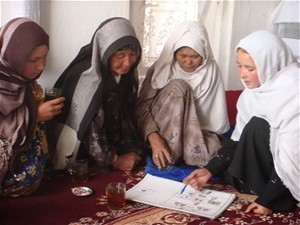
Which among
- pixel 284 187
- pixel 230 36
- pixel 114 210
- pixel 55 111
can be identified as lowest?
pixel 114 210

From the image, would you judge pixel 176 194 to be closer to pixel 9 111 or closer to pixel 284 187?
pixel 284 187

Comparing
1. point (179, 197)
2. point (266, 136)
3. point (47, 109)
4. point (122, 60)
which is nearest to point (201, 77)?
point (122, 60)

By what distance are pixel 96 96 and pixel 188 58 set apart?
500mm

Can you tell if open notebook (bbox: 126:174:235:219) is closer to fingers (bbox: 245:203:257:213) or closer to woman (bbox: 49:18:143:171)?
fingers (bbox: 245:203:257:213)

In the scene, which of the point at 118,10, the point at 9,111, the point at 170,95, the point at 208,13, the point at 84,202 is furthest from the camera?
the point at 208,13

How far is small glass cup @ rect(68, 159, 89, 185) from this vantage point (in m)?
1.76

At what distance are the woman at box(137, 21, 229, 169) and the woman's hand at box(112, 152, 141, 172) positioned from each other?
10cm

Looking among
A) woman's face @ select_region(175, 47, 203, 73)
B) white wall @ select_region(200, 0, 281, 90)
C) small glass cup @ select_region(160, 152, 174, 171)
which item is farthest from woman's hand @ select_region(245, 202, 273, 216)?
white wall @ select_region(200, 0, 281, 90)

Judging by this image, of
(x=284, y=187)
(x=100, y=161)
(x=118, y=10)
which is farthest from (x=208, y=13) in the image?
(x=284, y=187)

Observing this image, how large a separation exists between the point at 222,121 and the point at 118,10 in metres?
0.82

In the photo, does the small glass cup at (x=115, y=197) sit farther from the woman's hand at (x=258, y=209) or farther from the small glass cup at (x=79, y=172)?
the woman's hand at (x=258, y=209)

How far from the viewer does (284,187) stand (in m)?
1.50

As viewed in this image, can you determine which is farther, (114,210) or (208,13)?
(208,13)

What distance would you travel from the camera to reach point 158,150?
1897mm
